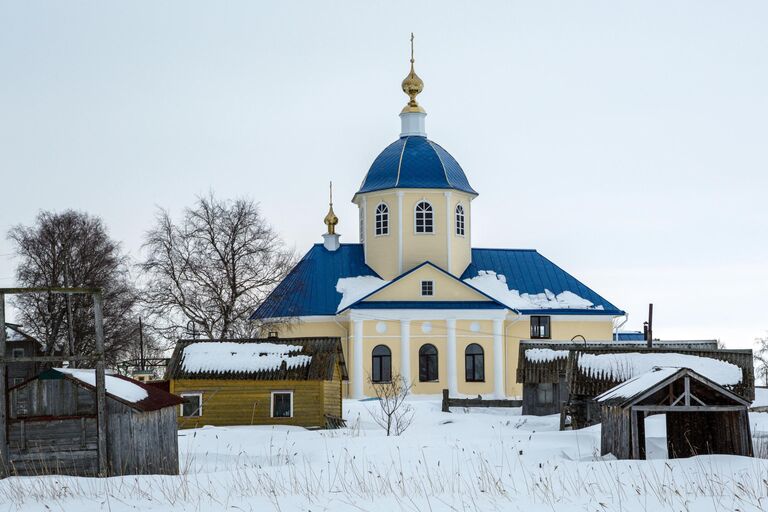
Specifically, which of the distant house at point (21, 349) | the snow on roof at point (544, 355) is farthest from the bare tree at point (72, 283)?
the snow on roof at point (544, 355)

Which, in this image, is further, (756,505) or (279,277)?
(279,277)

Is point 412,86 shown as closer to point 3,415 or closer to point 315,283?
point 315,283

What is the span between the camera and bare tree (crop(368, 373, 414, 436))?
2843cm

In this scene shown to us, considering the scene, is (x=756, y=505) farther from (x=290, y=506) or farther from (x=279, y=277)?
(x=279, y=277)

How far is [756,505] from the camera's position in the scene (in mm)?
13586

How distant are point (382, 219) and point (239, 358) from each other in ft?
54.3

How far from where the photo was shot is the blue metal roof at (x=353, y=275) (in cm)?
4409

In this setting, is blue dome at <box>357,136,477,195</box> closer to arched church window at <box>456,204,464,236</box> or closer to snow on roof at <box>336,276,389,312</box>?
arched church window at <box>456,204,464,236</box>

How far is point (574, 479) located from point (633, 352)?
12916 mm

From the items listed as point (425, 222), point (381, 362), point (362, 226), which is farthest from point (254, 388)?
point (362, 226)

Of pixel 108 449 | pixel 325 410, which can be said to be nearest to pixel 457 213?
pixel 325 410

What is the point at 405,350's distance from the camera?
141 ft

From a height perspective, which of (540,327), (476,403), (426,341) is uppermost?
(540,327)

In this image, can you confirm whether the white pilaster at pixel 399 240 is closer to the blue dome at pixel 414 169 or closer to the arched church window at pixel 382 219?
the arched church window at pixel 382 219
